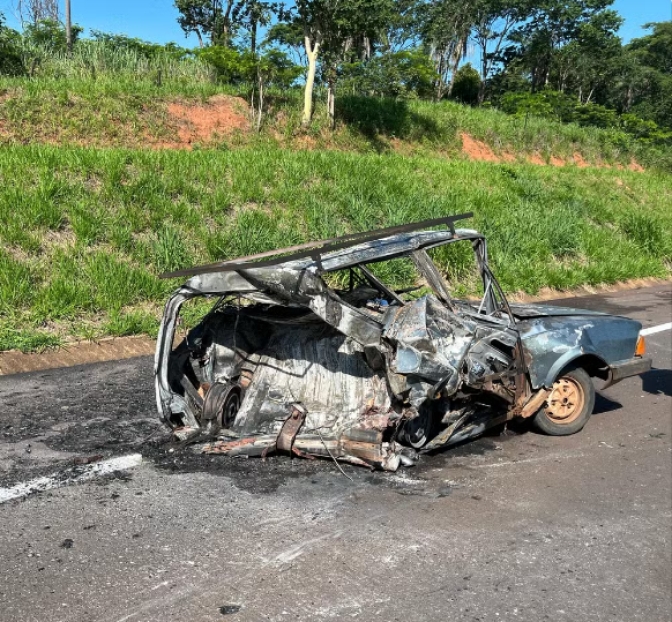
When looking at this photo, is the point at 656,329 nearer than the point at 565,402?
No

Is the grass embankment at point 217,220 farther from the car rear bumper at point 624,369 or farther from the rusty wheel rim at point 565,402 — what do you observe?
the car rear bumper at point 624,369

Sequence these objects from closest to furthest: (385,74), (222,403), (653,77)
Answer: (222,403), (385,74), (653,77)

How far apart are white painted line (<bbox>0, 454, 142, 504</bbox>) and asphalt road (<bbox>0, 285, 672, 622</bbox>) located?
87 mm

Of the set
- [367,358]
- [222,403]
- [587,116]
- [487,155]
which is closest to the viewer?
[367,358]

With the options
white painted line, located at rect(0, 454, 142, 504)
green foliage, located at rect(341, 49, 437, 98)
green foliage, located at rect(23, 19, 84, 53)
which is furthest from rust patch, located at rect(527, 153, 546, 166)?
white painted line, located at rect(0, 454, 142, 504)

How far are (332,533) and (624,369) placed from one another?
3260 millimetres

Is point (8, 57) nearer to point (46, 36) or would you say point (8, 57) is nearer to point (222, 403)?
point (46, 36)

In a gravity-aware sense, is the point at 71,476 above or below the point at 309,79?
below

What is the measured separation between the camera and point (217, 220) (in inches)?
446

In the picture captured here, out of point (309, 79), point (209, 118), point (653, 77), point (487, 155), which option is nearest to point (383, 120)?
point (309, 79)

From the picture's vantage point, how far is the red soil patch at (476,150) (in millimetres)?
26516

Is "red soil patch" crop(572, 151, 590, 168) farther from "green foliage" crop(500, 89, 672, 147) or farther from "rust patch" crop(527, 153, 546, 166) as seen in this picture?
"green foliage" crop(500, 89, 672, 147)

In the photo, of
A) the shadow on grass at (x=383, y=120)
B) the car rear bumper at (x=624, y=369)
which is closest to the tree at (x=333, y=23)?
the shadow on grass at (x=383, y=120)

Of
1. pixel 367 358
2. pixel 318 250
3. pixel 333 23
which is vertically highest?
pixel 333 23
